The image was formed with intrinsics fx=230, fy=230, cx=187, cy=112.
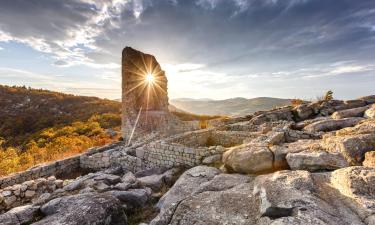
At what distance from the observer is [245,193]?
5.11m

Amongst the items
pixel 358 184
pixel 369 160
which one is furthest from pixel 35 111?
pixel 358 184

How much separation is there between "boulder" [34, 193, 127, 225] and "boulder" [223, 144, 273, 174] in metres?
3.37

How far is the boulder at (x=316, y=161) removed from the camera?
5602 millimetres

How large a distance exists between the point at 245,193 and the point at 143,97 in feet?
44.1

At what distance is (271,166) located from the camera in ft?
20.9

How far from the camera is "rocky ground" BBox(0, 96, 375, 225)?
4051 mm

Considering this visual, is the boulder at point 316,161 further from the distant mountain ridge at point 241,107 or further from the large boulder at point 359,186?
the distant mountain ridge at point 241,107

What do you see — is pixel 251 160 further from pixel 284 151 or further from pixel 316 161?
pixel 316 161

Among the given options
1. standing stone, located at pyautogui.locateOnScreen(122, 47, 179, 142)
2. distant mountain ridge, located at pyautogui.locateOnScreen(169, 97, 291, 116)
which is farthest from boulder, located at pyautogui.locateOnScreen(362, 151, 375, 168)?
distant mountain ridge, located at pyautogui.locateOnScreen(169, 97, 291, 116)

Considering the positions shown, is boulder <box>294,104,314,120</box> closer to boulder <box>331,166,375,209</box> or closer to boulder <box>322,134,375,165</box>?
boulder <box>322,134,375,165</box>

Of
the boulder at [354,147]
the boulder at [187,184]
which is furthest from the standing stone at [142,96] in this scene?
the boulder at [354,147]

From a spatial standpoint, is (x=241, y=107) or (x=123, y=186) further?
(x=241, y=107)

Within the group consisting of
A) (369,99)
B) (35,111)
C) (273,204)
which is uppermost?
(369,99)

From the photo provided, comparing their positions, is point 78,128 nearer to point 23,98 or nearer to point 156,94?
point 156,94
